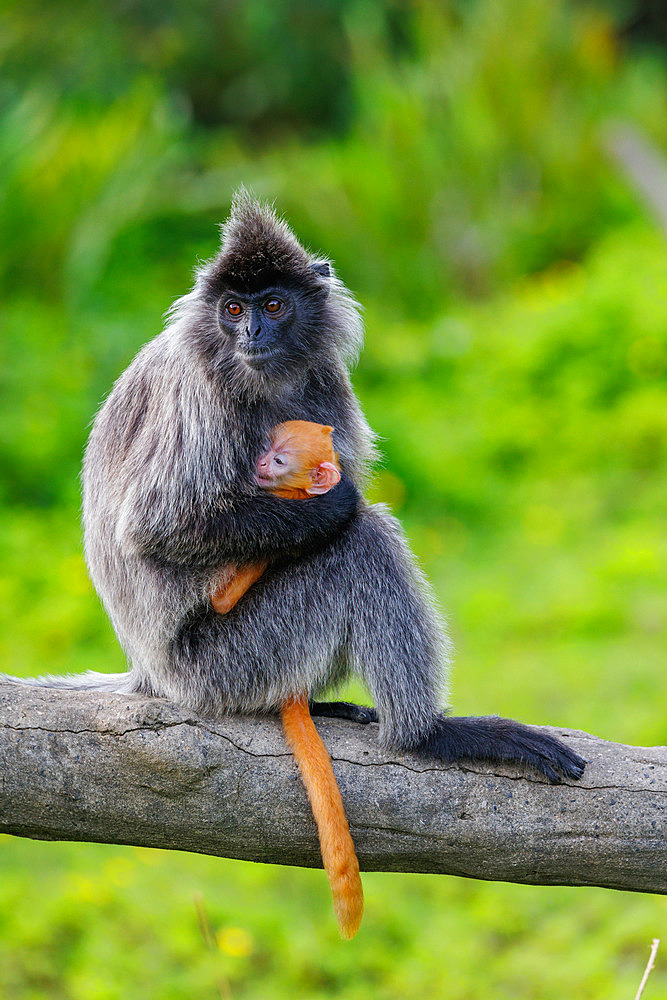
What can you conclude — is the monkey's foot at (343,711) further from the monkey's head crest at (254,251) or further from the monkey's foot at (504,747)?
the monkey's head crest at (254,251)

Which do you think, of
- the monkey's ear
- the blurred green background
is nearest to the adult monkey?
the monkey's ear

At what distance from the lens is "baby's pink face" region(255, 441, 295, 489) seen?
2.88 m

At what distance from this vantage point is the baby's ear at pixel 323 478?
9.43ft

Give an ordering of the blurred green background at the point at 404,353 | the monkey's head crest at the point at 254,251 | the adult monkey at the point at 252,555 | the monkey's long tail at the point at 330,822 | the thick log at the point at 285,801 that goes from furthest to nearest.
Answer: the blurred green background at the point at 404,353, the monkey's head crest at the point at 254,251, the adult monkey at the point at 252,555, the thick log at the point at 285,801, the monkey's long tail at the point at 330,822

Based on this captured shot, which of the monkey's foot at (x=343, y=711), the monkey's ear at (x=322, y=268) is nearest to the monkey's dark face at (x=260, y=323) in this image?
the monkey's ear at (x=322, y=268)

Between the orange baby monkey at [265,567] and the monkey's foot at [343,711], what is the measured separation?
0.58ft

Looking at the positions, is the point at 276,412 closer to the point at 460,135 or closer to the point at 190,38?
the point at 460,135

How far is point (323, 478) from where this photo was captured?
2887 millimetres

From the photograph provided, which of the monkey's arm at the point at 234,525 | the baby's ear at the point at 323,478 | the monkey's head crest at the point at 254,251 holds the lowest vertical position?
the monkey's arm at the point at 234,525

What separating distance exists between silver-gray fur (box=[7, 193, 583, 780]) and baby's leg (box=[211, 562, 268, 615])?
0.09ft

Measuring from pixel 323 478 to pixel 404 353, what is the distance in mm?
6035

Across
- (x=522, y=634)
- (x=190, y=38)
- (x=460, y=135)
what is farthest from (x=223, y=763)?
(x=190, y=38)

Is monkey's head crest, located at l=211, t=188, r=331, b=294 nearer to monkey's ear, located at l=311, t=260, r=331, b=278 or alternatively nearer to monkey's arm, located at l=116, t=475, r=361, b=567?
monkey's ear, located at l=311, t=260, r=331, b=278

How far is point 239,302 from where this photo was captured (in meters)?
3.03
